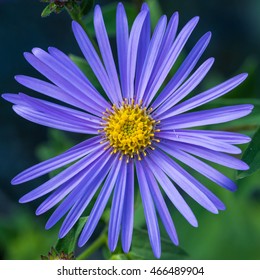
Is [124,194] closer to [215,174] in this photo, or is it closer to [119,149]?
[119,149]

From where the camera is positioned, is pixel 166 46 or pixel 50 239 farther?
pixel 50 239

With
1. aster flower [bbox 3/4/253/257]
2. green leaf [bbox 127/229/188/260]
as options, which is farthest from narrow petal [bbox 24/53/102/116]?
green leaf [bbox 127/229/188/260]

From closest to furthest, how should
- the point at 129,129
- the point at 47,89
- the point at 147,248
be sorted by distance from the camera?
the point at 47,89 < the point at 129,129 < the point at 147,248

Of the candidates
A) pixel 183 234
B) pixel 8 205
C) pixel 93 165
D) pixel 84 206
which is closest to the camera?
pixel 84 206

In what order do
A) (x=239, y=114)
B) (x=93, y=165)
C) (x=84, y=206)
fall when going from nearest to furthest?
(x=239, y=114) → (x=84, y=206) → (x=93, y=165)

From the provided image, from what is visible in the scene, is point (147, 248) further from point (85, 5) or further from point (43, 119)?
point (85, 5)

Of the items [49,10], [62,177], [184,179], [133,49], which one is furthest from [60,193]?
[49,10]
